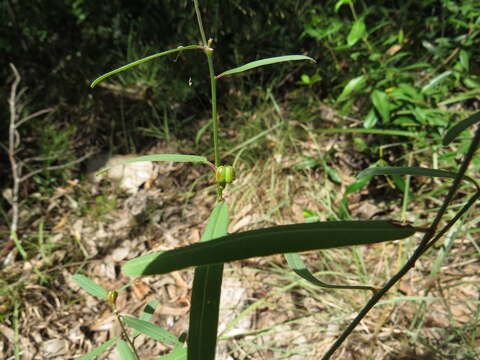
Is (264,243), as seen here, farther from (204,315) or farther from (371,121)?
(371,121)

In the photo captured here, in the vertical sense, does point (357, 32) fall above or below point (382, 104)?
above

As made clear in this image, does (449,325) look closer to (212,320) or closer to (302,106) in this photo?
(212,320)

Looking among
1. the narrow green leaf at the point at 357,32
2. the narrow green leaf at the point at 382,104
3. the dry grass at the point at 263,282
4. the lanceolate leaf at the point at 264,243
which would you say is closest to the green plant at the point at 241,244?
the lanceolate leaf at the point at 264,243

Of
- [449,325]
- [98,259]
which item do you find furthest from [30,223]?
[449,325]

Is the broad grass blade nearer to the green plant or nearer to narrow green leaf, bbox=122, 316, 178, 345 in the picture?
the green plant

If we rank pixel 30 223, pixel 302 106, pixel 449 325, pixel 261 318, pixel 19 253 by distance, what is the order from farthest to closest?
pixel 302 106 → pixel 30 223 → pixel 19 253 → pixel 261 318 → pixel 449 325

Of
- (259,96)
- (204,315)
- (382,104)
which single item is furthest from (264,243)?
(259,96)

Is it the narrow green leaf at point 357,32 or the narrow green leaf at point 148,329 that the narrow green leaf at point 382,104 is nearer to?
the narrow green leaf at point 357,32
